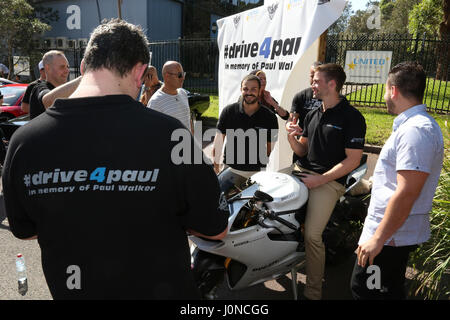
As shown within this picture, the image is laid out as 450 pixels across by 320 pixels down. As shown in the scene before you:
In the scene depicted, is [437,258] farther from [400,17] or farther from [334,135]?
[400,17]

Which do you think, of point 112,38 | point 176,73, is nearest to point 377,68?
point 176,73

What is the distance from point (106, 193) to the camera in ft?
3.73

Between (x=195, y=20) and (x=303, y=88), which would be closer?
(x=303, y=88)

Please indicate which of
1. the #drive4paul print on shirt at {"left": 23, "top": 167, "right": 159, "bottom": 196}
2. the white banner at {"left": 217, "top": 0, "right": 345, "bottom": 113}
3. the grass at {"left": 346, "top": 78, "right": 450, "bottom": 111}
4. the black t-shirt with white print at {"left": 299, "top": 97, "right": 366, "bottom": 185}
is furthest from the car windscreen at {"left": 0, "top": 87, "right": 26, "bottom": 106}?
the grass at {"left": 346, "top": 78, "right": 450, "bottom": 111}

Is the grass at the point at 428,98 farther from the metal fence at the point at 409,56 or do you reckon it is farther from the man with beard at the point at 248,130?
the man with beard at the point at 248,130

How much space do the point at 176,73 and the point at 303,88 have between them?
67.4 inches

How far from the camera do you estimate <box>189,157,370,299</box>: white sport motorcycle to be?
2334 millimetres

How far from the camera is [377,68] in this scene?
1041 cm

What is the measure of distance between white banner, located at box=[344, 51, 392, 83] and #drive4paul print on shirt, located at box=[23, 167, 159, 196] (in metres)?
10.4

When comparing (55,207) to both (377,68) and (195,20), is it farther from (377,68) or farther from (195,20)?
(195,20)

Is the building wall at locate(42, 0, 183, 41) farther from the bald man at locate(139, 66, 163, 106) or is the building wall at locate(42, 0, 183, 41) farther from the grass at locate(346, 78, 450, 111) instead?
the bald man at locate(139, 66, 163, 106)

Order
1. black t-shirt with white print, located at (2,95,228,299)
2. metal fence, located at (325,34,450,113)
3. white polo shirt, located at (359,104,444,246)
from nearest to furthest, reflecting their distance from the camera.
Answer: black t-shirt with white print, located at (2,95,228,299) < white polo shirt, located at (359,104,444,246) < metal fence, located at (325,34,450,113)

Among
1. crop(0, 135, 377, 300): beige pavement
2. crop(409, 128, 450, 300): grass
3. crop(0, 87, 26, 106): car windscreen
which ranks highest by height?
crop(0, 87, 26, 106): car windscreen
